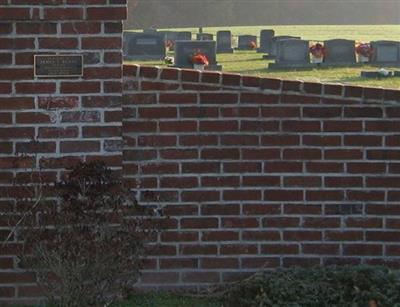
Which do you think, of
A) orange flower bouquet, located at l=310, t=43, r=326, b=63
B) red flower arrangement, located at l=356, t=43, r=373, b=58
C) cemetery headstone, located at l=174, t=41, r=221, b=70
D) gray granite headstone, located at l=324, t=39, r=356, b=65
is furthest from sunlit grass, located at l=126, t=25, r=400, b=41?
cemetery headstone, located at l=174, t=41, r=221, b=70

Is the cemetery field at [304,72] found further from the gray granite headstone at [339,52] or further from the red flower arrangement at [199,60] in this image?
the red flower arrangement at [199,60]

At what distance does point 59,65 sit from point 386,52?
21.9 meters

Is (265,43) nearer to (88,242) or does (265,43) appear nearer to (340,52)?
(340,52)

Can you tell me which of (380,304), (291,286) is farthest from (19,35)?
(380,304)

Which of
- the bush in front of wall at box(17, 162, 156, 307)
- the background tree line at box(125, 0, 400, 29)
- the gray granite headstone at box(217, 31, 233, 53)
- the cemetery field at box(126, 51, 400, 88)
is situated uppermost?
the background tree line at box(125, 0, 400, 29)

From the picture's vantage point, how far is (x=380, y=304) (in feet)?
15.3

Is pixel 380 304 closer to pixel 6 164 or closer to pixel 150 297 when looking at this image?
pixel 150 297

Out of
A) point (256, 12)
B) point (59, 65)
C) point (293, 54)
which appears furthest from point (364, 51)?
point (256, 12)

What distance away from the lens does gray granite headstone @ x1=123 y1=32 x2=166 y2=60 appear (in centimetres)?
2783

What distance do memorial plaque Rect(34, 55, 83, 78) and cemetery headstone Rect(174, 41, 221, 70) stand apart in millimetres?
17312

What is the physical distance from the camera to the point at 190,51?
22.5 m

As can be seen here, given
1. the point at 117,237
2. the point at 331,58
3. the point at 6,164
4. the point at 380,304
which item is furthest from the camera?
the point at 331,58

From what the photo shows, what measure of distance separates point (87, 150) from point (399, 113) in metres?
2.06

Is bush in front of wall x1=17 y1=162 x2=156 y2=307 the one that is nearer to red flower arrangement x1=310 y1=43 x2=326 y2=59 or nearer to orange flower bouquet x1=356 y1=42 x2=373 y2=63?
red flower arrangement x1=310 y1=43 x2=326 y2=59
